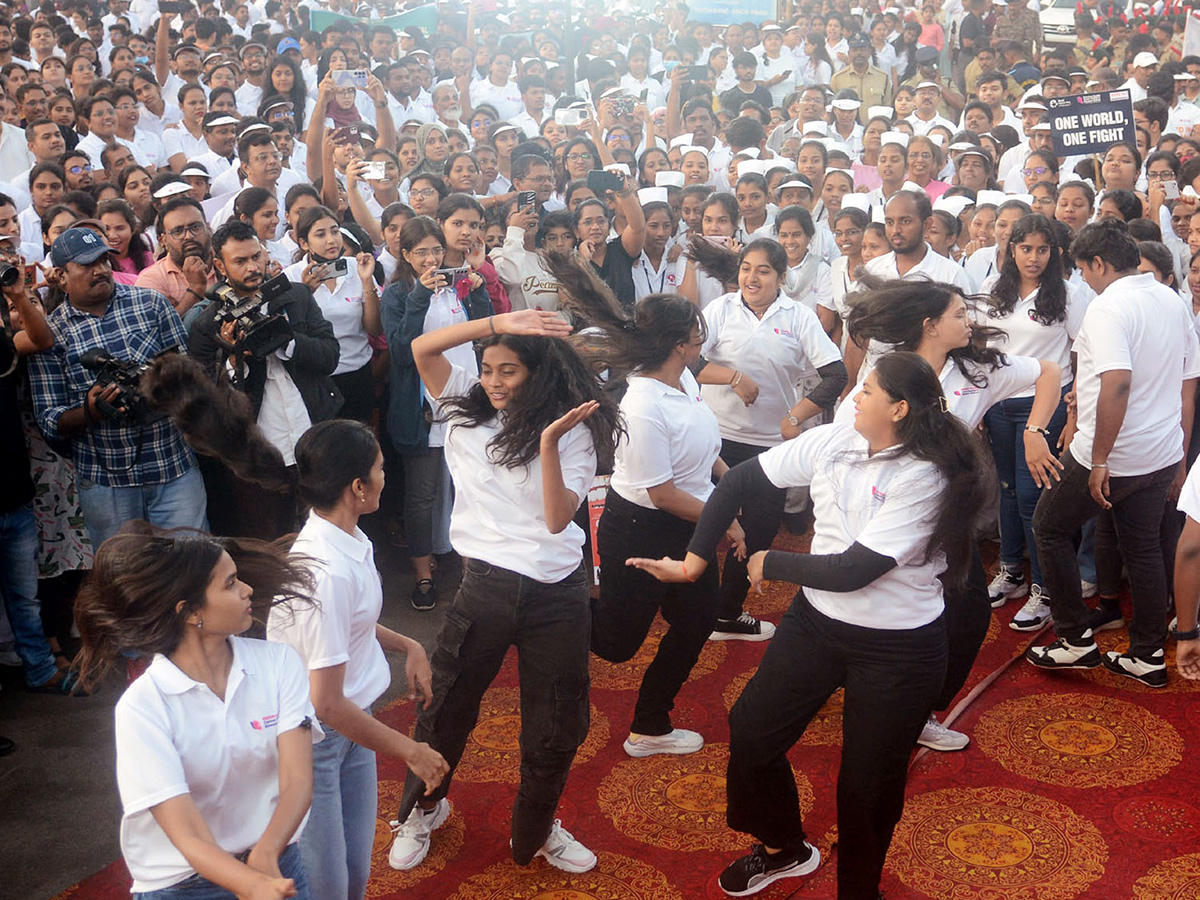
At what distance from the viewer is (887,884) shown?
11.1 feet

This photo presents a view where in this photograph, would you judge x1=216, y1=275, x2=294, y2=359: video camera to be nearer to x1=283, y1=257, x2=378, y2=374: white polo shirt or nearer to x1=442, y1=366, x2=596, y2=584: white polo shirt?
x1=283, y1=257, x2=378, y2=374: white polo shirt

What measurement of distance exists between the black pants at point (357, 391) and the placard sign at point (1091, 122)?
4545 millimetres

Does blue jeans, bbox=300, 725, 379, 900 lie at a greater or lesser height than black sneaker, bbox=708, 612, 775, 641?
greater

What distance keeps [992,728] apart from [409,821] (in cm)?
214

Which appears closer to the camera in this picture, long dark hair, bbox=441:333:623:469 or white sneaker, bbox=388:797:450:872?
long dark hair, bbox=441:333:623:469

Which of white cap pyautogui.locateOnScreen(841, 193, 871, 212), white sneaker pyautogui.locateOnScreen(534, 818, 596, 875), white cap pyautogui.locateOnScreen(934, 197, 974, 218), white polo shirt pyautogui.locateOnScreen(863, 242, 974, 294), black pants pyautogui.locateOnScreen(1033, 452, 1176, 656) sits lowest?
white sneaker pyautogui.locateOnScreen(534, 818, 596, 875)

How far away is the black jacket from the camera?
4.41 metres

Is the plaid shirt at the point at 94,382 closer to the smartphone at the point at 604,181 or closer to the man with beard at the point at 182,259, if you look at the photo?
the man with beard at the point at 182,259

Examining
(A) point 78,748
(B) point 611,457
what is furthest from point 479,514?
(A) point 78,748

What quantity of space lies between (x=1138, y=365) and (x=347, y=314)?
3.32 metres

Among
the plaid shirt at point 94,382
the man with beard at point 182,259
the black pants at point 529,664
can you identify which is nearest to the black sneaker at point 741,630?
the black pants at point 529,664

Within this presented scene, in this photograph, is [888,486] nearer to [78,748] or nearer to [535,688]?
[535,688]

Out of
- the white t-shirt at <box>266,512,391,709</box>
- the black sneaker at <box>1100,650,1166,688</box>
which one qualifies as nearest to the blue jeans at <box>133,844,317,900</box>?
the white t-shirt at <box>266,512,391,709</box>

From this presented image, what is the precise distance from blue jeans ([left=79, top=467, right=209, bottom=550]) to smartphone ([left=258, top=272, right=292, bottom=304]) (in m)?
0.73
